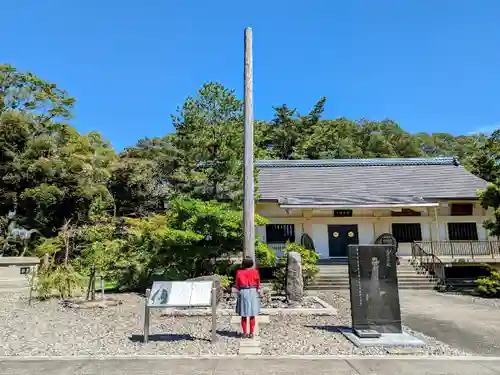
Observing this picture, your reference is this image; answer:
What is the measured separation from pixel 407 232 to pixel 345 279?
6.73 m

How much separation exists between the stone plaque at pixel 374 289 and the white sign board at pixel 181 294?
2873 millimetres

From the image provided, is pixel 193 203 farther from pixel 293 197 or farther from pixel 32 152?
pixel 32 152

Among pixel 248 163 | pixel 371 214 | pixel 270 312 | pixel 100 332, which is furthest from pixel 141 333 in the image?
pixel 371 214

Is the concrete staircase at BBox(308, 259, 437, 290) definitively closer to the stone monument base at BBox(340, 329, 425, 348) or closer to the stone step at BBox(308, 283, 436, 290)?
the stone step at BBox(308, 283, 436, 290)

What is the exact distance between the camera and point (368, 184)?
71.7 ft

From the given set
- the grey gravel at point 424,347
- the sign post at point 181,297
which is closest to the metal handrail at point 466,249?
the grey gravel at point 424,347

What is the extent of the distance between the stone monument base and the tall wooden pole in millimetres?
3470

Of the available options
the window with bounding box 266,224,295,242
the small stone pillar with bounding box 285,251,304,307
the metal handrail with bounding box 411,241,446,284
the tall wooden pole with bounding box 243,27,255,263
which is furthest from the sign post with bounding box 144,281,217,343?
the window with bounding box 266,224,295,242

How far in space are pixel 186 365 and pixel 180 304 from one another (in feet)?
4.68

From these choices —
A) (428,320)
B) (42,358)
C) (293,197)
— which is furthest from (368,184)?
(42,358)

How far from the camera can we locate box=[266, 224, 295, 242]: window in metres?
19.5

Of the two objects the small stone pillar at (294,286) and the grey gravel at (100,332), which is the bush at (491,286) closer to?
the small stone pillar at (294,286)

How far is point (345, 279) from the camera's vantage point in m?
15.0

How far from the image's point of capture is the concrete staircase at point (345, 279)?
1455 centimetres
